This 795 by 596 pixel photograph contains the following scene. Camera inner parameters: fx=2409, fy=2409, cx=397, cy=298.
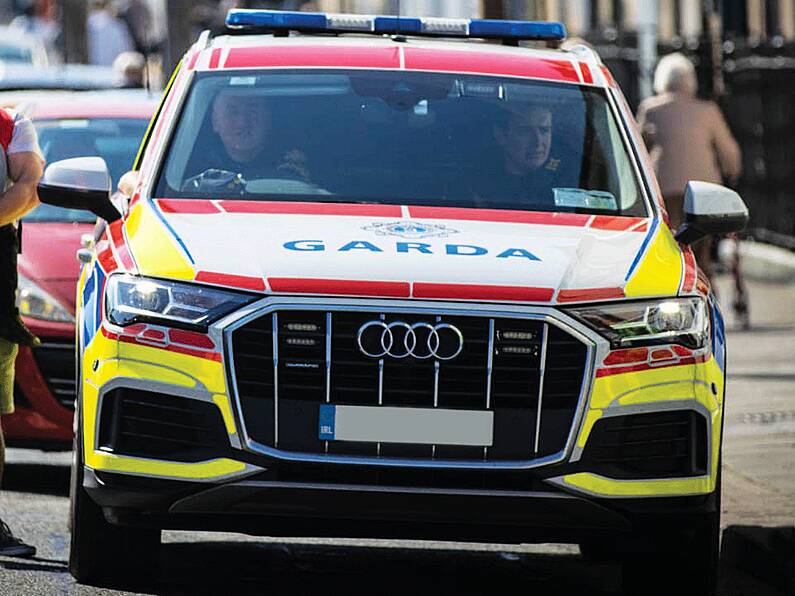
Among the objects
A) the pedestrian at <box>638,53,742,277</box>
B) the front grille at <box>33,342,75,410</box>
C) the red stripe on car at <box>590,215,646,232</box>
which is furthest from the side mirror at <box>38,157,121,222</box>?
the pedestrian at <box>638,53,742,277</box>

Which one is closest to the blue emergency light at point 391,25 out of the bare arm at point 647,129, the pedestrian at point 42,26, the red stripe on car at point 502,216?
the red stripe on car at point 502,216

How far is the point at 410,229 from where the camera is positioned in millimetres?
7219

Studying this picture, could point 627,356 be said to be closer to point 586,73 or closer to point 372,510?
point 372,510

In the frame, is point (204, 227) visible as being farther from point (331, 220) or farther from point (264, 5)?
point (264, 5)

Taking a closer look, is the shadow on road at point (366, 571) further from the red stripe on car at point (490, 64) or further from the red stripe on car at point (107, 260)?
the red stripe on car at point (490, 64)

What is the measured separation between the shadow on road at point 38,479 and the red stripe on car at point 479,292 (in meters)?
3.56

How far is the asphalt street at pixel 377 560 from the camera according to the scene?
25.1ft

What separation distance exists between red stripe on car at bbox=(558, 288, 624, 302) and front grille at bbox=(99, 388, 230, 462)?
39.9 inches

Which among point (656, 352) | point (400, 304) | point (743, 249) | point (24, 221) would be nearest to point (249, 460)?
point (400, 304)

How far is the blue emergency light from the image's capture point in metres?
8.77

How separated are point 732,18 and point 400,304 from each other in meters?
20.4

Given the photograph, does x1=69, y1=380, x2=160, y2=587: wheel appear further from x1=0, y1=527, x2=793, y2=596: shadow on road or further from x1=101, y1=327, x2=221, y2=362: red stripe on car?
x1=101, y1=327, x2=221, y2=362: red stripe on car

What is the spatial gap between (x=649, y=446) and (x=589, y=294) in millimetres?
461

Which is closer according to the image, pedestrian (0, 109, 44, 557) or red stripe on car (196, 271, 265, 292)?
red stripe on car (196, 271, 265, 292)
